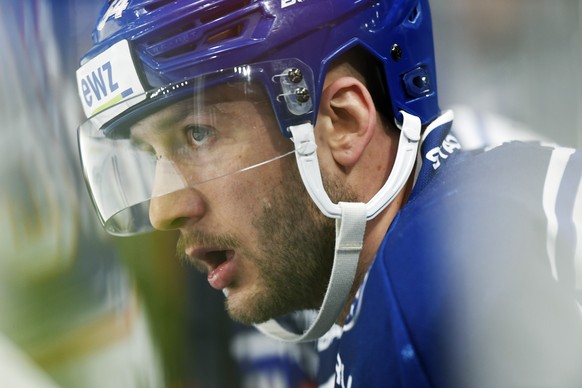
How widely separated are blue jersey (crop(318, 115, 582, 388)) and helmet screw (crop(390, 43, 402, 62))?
20cm

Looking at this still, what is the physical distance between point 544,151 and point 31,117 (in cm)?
58

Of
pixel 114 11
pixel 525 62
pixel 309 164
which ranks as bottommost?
pixel 309 164

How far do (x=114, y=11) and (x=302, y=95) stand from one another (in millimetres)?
245

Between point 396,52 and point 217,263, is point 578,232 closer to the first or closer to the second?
point 396,52

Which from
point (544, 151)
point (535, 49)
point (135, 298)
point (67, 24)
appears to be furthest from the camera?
point (135, 298)

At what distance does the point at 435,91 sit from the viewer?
0.95m

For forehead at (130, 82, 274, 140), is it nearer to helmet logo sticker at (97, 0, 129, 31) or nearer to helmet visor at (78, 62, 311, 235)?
helmet visor at (78, 62, 311, 235)

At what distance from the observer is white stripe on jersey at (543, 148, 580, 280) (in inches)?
26.1

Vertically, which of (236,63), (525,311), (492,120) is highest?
(236,63)

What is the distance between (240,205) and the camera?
87cm

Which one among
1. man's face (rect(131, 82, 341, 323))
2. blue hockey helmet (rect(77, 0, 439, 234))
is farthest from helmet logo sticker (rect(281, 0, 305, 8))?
man's face (rect(131, 82, 341, 323))

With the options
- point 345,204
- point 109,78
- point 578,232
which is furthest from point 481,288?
point 109,78

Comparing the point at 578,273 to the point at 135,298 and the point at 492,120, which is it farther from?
the point at 135,298

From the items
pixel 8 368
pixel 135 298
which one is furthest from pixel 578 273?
pixel 8 368
